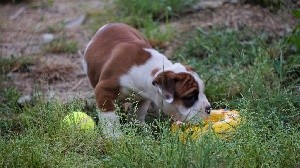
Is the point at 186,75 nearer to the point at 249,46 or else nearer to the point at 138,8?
the point at 249,46

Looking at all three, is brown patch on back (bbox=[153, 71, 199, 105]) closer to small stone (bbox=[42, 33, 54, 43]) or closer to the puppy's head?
the puppy's head

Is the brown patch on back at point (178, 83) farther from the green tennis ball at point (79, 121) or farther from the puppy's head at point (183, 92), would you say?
the green tennis ball at point (79, 121)

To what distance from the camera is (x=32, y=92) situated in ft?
20.1

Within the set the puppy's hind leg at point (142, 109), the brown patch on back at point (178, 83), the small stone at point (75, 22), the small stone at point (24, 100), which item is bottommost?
the small stone at point (75, 22)

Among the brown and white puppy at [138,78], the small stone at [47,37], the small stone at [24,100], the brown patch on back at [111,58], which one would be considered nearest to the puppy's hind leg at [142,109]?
the brown and white puppy at [138,78]

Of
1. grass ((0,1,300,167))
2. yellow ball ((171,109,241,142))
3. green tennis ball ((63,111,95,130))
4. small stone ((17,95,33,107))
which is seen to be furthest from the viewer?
small stone ((17,95,33,107))

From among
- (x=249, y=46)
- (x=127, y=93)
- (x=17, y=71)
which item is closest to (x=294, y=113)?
(x=127, y=93)

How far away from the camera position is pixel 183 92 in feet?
16.3

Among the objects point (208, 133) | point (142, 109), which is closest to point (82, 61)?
point (142, 109)

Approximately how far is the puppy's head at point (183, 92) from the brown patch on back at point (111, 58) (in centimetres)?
35

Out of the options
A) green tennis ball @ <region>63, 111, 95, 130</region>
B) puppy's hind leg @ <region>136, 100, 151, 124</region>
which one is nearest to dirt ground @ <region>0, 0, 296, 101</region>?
puppy's hind leg @ <region>136, 100, 151, 124</region>

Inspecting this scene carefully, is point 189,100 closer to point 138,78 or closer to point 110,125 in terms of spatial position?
point 138,78

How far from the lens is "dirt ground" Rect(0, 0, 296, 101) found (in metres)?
6.70

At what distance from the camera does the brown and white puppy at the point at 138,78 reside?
498cm
